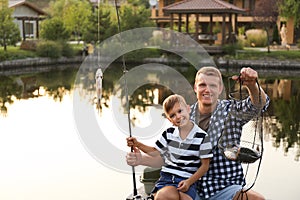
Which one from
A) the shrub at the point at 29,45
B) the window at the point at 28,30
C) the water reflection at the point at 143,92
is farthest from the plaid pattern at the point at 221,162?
the window at the point at 28,30

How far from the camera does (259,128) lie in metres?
2.69

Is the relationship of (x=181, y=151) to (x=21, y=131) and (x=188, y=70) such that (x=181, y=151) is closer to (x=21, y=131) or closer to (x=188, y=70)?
(x=21, y=131)

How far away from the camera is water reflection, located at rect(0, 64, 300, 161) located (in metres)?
8.85

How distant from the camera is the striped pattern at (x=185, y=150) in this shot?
8.23ft

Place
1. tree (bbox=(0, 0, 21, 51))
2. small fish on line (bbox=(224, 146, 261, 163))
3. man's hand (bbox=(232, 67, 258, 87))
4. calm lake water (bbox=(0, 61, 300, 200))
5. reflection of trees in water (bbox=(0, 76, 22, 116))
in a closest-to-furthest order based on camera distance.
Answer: man's hand (bbox=(232, 67, 258, 87)), small fish on line (bbox=(224, 146, 261, 163)), calm lake water (bbox=(0, 61, 300, 200)), reflection of trees in water (bbox=(0, 76, 22, 116)), tree (bbox=(0, 0, 21, 51))

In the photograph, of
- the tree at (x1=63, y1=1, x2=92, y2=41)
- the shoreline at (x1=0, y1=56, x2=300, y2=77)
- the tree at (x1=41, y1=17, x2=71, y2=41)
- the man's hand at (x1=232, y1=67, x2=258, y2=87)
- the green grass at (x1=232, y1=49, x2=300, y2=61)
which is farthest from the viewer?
the tree at (x1=63, y1=1, x2=92, y2=41)

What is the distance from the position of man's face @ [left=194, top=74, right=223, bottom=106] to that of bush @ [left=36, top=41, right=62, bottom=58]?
18.6 meters

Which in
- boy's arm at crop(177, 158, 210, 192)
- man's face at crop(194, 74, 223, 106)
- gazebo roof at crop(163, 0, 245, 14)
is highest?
gazebo roof at crop(163, 0, 245, 14)

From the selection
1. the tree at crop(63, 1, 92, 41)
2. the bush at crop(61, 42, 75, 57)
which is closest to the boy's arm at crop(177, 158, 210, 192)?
the bush at crop(61, 42, 75, 57)

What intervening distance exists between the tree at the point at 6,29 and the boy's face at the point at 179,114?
18.5 metres

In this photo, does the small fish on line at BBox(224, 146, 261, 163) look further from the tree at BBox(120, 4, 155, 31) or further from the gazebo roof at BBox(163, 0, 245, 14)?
the tree at BBox(120, 4, 155, 31)

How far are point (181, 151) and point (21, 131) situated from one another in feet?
21.7

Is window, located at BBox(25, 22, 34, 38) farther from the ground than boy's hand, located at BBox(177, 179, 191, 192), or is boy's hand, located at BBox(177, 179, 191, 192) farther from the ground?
window, located at BBox(25, 22, 34, 38)

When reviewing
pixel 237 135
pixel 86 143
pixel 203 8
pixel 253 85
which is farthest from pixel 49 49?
pixel 253 85
